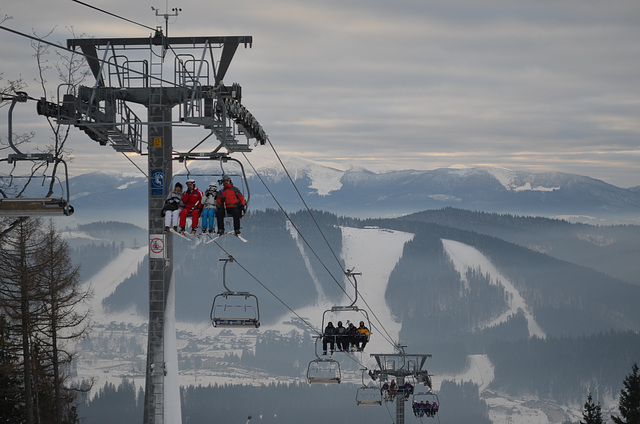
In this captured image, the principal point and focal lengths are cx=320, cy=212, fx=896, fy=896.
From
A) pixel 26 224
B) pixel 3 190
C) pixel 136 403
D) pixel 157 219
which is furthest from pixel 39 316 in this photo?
pixel 136 403

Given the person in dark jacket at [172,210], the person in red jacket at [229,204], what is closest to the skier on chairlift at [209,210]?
the person in red jacket at [229,204]

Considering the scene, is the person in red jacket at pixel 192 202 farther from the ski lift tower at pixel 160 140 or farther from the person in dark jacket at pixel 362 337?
the person in dark jacket at pixel 362 337

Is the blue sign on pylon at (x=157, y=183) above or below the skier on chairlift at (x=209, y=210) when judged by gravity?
above

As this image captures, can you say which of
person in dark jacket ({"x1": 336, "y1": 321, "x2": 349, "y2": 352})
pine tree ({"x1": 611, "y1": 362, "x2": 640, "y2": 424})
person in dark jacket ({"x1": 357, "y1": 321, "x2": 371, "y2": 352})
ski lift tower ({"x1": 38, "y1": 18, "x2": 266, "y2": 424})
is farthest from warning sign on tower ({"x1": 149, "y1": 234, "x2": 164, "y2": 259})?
pine tree ({"x1": 611, "y1": 362, "x2": 640, "y2": 424})

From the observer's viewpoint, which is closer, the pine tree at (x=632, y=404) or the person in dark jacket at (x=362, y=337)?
the person in dark jacket at (x=362, y=337)

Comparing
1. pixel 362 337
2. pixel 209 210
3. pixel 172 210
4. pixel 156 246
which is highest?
pixel 209 210

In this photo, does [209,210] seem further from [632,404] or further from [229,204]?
[632,404]

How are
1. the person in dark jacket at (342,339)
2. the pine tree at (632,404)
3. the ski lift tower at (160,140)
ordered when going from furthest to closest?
the pine tree at (632,404), the person in dark jacket at (342,339), the ski lift tower at (160,140)

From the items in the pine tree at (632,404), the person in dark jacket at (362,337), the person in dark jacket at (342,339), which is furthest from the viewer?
the pine tree at (632,404)

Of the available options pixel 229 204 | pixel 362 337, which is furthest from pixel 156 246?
pixel 362 337
